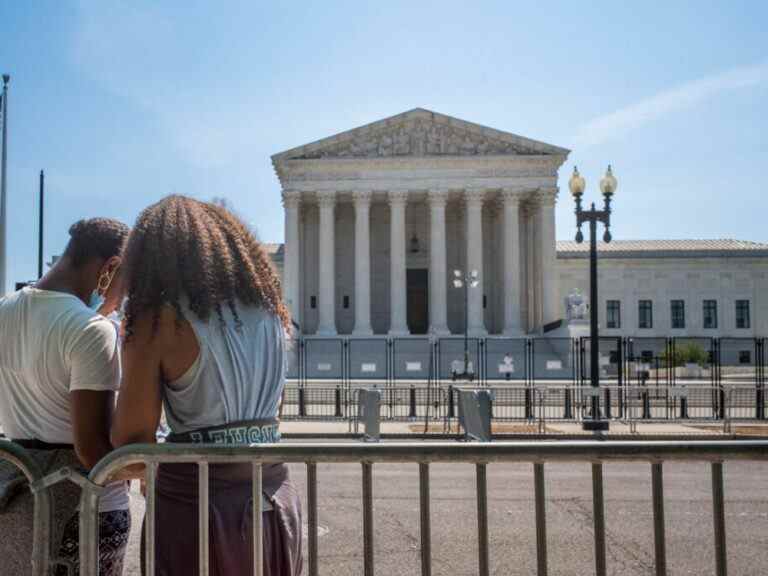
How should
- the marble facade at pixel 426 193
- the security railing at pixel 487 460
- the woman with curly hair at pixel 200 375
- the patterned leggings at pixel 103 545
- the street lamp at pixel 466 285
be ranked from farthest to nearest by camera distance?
the marble facade at pixel 426 193
the street lamp at pixel 466 285
the patterned leggings at pixel 103 545
the security railing at pixel 487 460
the woman with curly hair at pixel 200 375

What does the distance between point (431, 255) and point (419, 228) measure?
6118mm

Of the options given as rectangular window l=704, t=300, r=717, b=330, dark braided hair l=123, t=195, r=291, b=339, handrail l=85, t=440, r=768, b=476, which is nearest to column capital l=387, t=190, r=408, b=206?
rectangular window l=704, t=300, r=717, b=330

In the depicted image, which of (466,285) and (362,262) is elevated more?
(362,262)

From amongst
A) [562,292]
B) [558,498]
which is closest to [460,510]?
[558,498]

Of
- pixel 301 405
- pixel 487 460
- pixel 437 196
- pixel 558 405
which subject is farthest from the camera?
pixel 437 196

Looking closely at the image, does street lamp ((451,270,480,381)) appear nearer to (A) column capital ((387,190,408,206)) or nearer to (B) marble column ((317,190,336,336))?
(A) column capital ((387,190,408,206))

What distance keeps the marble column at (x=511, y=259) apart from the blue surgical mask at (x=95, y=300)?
50.0 m

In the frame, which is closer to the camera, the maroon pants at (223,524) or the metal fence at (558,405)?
the maroon pants at (223,524)

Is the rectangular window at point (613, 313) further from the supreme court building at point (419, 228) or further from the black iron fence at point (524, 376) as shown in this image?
the supreme court building at point (419, 228)

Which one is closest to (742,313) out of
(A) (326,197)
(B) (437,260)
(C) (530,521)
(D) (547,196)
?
(D) (547,196)

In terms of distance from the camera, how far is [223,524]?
101 inches

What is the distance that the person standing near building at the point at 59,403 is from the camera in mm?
2748

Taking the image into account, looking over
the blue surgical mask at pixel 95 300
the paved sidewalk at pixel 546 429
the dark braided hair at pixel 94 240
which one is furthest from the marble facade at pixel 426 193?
the dark braided hair at pixel 94 240

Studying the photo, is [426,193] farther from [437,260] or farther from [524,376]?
[524,376]
